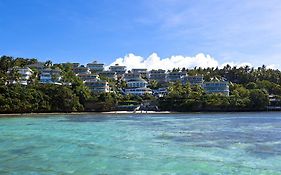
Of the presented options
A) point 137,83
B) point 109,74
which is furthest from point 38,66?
point 137,83

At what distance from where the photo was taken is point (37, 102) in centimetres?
6988

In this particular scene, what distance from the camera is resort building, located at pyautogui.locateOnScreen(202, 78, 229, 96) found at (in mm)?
89325

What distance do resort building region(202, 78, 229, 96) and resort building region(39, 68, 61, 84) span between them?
36639 millimetres

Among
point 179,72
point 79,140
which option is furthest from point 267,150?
point 179,72

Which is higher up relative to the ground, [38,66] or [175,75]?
[38,66]

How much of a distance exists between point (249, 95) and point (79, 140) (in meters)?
60.4

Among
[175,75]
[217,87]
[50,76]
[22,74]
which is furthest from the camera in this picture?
[175,75]

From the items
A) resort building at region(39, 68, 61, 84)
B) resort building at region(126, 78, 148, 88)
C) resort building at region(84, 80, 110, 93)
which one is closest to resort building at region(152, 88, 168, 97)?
resort building at region(126, 78, 148, 88)

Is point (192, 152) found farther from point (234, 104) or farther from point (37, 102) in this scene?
point (234, 104)

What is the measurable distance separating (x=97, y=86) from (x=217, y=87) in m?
29.9

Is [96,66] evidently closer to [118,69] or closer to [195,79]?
[118,69]

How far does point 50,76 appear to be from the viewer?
83438mm

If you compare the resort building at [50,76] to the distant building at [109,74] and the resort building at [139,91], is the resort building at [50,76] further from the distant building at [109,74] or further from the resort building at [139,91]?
the distant building at [109,74]

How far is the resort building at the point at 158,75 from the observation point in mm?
112625
